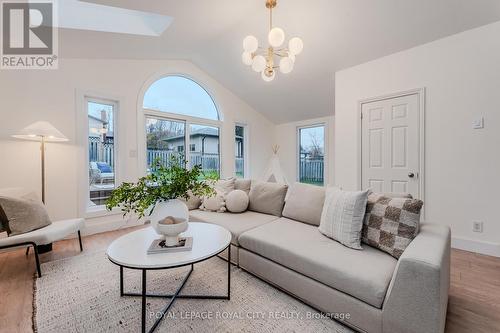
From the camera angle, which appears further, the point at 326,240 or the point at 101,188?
the point at 101,188

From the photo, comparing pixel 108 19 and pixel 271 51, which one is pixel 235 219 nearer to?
pixel 271 51

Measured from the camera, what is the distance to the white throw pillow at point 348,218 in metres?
1.59

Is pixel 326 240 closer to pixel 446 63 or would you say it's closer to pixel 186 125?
pixel 446 63

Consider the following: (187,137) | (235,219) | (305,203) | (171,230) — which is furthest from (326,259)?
(187,137)

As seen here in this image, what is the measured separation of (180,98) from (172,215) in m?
3.33

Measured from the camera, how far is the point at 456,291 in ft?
5.66

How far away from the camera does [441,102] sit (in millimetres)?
2674

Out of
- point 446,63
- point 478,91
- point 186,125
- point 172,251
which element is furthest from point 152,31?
point 478,91

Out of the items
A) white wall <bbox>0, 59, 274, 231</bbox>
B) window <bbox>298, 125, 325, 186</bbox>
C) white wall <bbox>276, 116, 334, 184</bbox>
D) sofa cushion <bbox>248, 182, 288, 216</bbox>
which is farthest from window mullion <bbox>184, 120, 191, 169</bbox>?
window <bbox>298, 125, 325, 186</bbox>

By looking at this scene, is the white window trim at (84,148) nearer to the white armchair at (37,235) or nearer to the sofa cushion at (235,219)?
the white armchair at (37,235)

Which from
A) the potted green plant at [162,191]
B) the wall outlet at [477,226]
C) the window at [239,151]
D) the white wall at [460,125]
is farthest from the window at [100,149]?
the wall outlet at [477,226]

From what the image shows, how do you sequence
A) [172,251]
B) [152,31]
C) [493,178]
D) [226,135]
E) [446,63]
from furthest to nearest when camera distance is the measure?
[226,135], [152,31], [446,63], [493,178], [172,251]

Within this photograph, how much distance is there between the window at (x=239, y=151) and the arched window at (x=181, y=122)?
0.56m

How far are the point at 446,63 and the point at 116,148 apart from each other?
468cm
